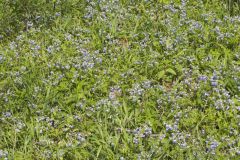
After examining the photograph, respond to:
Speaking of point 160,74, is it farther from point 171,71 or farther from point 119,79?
point 119,79

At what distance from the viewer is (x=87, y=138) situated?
162 inches

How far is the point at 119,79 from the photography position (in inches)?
182

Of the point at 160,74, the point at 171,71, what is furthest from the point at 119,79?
the point at 171,71

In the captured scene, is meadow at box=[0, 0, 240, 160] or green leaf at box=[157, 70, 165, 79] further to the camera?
green leaf at box=[157, 70, 165, 79]

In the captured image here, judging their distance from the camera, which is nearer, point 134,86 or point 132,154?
point 132,154

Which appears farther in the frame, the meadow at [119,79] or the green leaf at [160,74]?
the green leaf at [160,74]

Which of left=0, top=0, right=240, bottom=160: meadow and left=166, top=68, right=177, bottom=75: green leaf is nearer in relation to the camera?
left=0, top=0, right=240, bottom=160: meadow

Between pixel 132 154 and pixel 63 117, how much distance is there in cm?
85

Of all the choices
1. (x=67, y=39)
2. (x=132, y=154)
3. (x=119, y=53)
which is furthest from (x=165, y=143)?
(x=67, y=39)

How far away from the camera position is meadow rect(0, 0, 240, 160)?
4.04 metres

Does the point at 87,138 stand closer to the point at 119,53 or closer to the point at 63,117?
the point at 63,117

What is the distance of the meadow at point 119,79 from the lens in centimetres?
404

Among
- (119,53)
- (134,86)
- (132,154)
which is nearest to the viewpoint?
(132,154)

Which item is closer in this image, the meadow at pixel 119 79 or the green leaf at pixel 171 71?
the meadow at pixel 119 79
